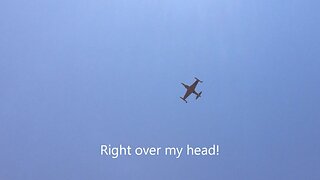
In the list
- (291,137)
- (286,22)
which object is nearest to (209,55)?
(286,22)

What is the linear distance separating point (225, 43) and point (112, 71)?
1.48ft

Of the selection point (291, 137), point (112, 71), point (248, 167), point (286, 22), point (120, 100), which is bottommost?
point (248, 167)

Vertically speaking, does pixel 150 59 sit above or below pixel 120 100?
above

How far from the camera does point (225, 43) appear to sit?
168cm

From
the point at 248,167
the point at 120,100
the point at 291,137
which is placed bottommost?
the point at 248,167

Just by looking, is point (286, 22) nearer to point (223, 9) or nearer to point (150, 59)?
point (223, 9)

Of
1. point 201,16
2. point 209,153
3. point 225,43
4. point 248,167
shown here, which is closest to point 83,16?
point 201,16

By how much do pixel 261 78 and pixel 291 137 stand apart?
0.25 metres

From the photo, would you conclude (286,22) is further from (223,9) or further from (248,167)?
(248,167)

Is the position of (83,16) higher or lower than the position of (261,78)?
higher

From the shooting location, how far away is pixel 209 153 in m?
1.67

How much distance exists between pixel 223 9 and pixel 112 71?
49 centimetres

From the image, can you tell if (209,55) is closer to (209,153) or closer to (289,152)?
(209,153)

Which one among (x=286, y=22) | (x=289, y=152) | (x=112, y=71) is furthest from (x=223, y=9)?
(x=289, y=152)
